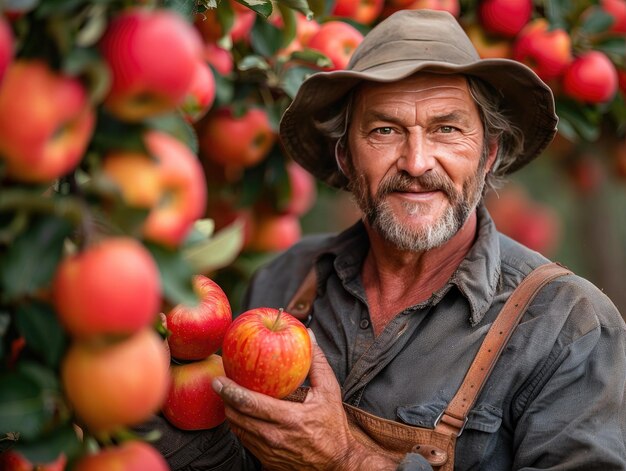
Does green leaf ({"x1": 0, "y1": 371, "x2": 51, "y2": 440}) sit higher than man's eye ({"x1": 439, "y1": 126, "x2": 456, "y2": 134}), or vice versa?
green leaf ({"x1": 0, "y1": 371, "x2": 51, "y2": 440})

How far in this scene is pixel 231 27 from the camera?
2299 millimetres

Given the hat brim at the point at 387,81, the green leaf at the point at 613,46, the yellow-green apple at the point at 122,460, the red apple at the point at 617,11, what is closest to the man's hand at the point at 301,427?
the yellow-green apple at the point at 122,460

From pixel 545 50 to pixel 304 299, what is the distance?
1.13 m

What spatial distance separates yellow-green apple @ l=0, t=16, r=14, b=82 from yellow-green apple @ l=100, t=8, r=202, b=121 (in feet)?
0.34

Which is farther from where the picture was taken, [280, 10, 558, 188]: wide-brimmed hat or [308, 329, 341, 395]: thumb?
[280, 10, 558, 188]: wide-brimmed hat

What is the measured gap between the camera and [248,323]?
184cm

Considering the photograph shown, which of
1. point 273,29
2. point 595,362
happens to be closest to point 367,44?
point 273,29

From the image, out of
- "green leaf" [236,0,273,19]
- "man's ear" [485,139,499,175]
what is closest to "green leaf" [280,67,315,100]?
"man's ear" [485,139,499,175]

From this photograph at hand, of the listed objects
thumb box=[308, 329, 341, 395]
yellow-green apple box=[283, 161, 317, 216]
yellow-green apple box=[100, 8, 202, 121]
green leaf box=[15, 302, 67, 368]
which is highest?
yellow-green apple box=[100, 8, 202, 121]

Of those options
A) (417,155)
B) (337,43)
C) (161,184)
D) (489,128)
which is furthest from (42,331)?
(337,43)

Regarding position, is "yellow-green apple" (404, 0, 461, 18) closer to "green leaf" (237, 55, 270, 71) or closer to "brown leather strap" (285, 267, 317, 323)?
"green leaf" (237, 55, 270, 71)

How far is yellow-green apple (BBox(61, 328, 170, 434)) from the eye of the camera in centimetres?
102

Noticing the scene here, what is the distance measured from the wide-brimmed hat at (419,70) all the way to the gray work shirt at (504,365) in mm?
333

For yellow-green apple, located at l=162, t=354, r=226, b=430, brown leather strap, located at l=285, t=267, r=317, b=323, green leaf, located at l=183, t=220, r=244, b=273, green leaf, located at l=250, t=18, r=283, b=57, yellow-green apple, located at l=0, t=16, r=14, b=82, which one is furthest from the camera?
green leaf, located at l=250, t=18, r=283, b=57
